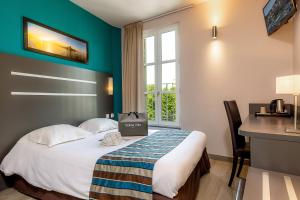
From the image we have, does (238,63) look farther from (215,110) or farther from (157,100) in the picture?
(157,100)

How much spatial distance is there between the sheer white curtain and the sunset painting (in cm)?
93

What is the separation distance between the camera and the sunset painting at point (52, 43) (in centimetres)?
241

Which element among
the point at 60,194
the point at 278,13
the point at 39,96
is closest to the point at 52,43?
the point at 39,96

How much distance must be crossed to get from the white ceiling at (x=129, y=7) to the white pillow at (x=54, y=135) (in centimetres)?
228

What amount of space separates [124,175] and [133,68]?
2.67 meters

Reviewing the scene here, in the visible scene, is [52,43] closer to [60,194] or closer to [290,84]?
[60,194]

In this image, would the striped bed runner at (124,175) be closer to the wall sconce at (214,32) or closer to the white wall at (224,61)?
the white wall at (224,61)

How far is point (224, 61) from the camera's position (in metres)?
2.98

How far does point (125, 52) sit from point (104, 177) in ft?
9.74

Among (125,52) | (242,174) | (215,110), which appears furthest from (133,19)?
(242,174)

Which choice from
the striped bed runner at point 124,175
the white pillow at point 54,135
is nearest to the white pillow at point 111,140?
the striped bed runner at point 124,175

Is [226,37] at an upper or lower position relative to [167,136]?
upper

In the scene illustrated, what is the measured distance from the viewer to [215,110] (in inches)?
122

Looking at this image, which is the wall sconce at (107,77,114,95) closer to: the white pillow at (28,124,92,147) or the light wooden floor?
the white pillow at (28,124,92,147)
